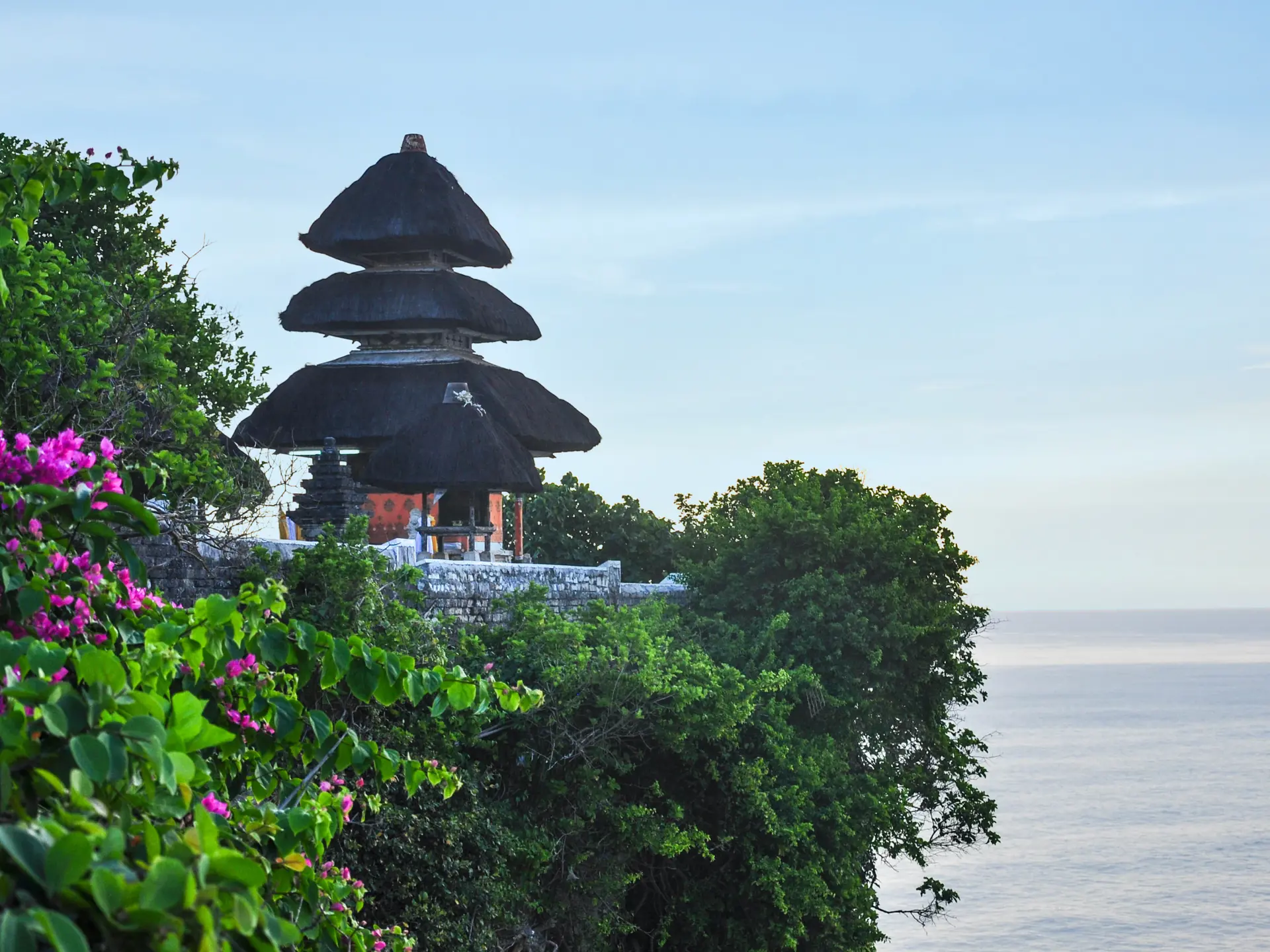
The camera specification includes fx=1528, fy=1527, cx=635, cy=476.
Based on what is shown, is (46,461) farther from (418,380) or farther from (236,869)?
(418,380)

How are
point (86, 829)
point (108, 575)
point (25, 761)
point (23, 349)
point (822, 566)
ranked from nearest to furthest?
1. point (86, 829)
2. point (25, 761)
3. point (108, 575)
4. point (23, 349)
5. point (822, 566)

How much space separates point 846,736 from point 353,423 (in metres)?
10.4

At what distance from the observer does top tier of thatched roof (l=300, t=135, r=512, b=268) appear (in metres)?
27.6

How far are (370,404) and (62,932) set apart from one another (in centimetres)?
2440

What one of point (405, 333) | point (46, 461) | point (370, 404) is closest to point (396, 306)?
point (405, 333)

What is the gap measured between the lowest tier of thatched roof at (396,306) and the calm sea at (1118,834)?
59.8ft

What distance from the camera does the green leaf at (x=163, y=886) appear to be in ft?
9.16

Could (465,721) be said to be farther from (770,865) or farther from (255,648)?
(255,648)

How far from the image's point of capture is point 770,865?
55.2 ft

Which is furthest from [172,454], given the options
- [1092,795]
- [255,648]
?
[1092,795]

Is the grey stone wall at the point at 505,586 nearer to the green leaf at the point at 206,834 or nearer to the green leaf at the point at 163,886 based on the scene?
the green leaf at the point at 206,834

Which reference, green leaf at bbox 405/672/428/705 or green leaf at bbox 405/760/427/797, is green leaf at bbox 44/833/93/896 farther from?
green leaf at bbox 405/760/427/797

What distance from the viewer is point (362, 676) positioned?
503 cm

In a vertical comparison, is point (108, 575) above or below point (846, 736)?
above
